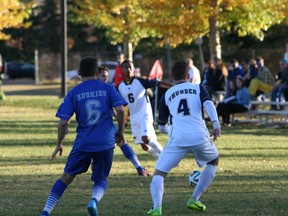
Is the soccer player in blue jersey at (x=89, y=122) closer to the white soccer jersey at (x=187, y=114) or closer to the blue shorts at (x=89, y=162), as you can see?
the blue shorts at (x=89, y=162)

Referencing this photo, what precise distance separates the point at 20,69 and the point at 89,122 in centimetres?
5861

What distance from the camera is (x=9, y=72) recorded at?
67.9 metres

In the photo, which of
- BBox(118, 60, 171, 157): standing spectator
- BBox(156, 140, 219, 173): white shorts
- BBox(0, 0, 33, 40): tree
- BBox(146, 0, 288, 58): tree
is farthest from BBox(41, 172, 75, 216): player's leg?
BBox(0, 0, 33, 40): tree

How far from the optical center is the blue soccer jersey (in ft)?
32.5

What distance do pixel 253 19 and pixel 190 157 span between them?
14877mm

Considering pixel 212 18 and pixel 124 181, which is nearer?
pixel 124 181

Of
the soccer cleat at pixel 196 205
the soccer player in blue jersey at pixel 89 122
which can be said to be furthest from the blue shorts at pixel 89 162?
the soccer cleat at pixel 196 205

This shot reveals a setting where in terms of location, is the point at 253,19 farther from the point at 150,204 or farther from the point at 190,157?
the point at 150,204

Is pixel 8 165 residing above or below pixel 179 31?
below

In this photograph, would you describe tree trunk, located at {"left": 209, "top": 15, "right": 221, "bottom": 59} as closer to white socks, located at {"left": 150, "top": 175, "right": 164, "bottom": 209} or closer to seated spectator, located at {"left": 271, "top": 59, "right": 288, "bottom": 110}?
seated spectator, located at {"left": 271, "top": 59, "right": 288, "bottom": 110}

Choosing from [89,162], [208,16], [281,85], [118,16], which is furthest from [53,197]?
[118,16]

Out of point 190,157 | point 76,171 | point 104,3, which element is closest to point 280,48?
point 104,3

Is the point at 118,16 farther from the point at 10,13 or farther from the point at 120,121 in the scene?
the point at 120,121

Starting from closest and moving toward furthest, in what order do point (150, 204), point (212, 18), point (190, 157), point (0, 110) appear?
point (150, 204), point (190, 157), point (212, 18), point (0, 110)
